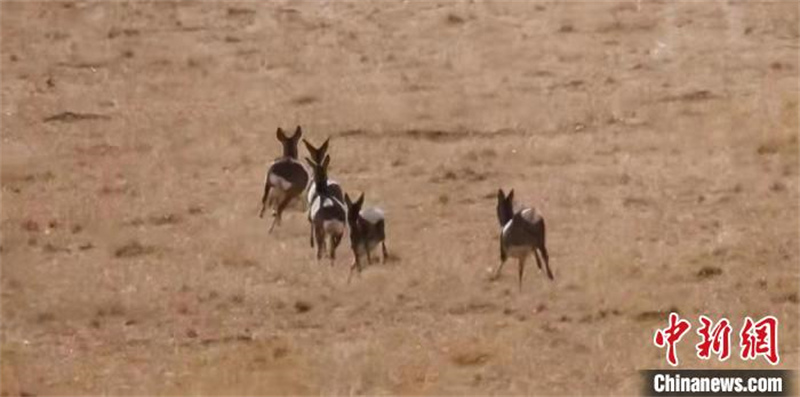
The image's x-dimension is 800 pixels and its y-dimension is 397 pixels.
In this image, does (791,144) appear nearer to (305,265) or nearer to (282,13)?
(305,265)

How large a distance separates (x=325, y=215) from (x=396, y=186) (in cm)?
399

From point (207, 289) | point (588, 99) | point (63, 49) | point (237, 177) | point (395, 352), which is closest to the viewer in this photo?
point (395, 352)

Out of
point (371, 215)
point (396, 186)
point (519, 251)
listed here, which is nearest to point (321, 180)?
point (371, 215)

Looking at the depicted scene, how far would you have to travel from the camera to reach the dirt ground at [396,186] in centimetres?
1364

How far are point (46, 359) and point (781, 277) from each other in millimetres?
6555

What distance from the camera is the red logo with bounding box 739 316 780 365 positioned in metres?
13.2

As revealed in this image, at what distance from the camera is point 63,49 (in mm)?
25469

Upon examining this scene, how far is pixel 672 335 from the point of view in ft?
44.9

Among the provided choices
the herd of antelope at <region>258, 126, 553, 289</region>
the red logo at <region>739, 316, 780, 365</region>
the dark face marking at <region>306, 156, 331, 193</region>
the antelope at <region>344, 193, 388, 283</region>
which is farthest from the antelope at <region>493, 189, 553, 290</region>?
the red logo at <region>739, 316, 780, 365</region>

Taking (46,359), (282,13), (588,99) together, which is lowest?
(46,359)

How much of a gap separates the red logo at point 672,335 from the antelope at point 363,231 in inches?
108

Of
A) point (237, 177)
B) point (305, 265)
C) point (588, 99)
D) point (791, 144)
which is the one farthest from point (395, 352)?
point (588, 99)

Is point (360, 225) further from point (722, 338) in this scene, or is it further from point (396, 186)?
point (396, 186)

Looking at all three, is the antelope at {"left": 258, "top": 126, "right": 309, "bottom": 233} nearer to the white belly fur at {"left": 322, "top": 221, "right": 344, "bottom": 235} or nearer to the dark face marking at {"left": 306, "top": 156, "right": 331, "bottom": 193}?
the dark face marking at {"left": 306, "top": 156, "right": 331, "bottom": 193}
